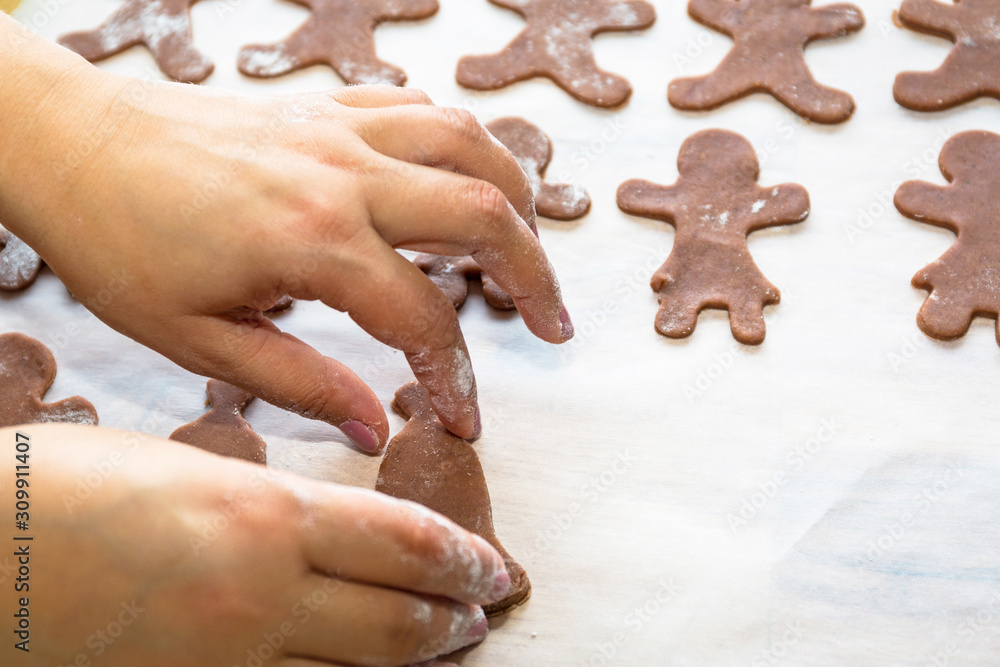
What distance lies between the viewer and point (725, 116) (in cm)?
156

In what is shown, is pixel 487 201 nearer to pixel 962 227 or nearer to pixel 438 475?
pixel 438 475

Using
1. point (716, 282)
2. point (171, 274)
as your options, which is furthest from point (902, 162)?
point (171, 274)

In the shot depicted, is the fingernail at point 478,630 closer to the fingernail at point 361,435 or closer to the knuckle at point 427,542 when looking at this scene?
the knuckle at point 427,542

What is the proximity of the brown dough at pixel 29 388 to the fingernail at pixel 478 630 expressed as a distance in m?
0.66

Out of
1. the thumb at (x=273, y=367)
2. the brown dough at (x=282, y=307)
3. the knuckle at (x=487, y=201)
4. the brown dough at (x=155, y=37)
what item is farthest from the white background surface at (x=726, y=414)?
the brown dough at (x=155, y=37)

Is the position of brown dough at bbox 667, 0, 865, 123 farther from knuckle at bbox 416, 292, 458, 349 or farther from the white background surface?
knuckle at bbox 416, 292, 458, 349

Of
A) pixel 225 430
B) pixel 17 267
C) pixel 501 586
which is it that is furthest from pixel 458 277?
pixel 17 267

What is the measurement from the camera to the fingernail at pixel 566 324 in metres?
1.26

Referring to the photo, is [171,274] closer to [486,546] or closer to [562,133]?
[486,546]

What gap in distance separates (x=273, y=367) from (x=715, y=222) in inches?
30.6

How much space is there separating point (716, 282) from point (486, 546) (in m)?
0.61

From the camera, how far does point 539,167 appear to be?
151 cm

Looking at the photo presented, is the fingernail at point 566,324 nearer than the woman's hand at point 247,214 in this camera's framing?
No

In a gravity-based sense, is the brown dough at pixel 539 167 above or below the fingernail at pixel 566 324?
above
